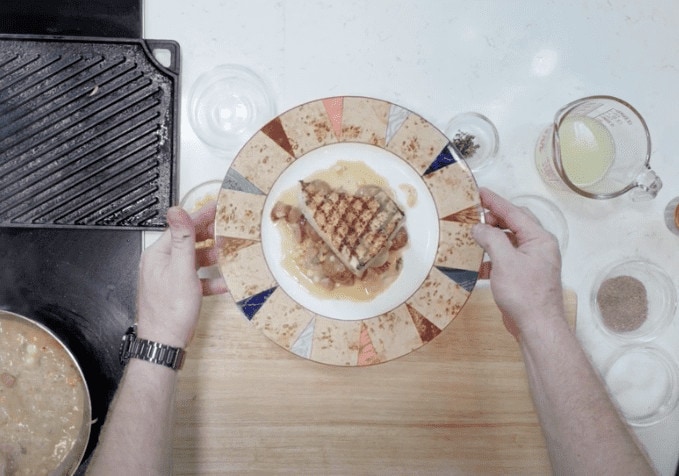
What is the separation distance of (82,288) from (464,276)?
115 centimetres

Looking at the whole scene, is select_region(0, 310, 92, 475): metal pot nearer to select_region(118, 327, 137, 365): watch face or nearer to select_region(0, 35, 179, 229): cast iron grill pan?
select_region(118, 327, 137, 365): watch face

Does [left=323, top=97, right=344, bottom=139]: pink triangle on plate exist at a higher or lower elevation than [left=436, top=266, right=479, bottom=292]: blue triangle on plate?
higher

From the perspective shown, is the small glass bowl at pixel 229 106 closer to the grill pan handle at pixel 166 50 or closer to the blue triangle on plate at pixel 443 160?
the grill pan handle at pixel 166 50

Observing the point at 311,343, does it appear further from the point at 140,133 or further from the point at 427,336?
the point at 140,133

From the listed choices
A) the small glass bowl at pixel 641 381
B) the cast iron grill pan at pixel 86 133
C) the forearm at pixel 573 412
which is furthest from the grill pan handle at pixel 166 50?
the small glass bowl at pixel 641 381

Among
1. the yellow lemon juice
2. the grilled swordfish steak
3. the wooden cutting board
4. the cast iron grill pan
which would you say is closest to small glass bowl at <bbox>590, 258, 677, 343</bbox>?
the wooden cutting board

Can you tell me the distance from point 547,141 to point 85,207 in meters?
1.40

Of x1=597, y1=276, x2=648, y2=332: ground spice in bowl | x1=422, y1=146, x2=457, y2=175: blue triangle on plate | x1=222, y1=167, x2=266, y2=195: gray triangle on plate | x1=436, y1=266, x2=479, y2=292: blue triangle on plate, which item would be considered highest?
x1=422, y1=146, x2=457, y2=175: blue triangle on plate

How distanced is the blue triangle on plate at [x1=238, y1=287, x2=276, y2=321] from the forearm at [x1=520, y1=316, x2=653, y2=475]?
694 mm

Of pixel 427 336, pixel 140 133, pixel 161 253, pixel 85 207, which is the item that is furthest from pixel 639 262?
pixel 85 207

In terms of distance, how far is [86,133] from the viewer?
1575 mm

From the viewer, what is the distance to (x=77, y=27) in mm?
1579

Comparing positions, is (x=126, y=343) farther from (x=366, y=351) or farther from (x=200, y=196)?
(x=366, y=351)

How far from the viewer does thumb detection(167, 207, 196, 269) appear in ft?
4.27
